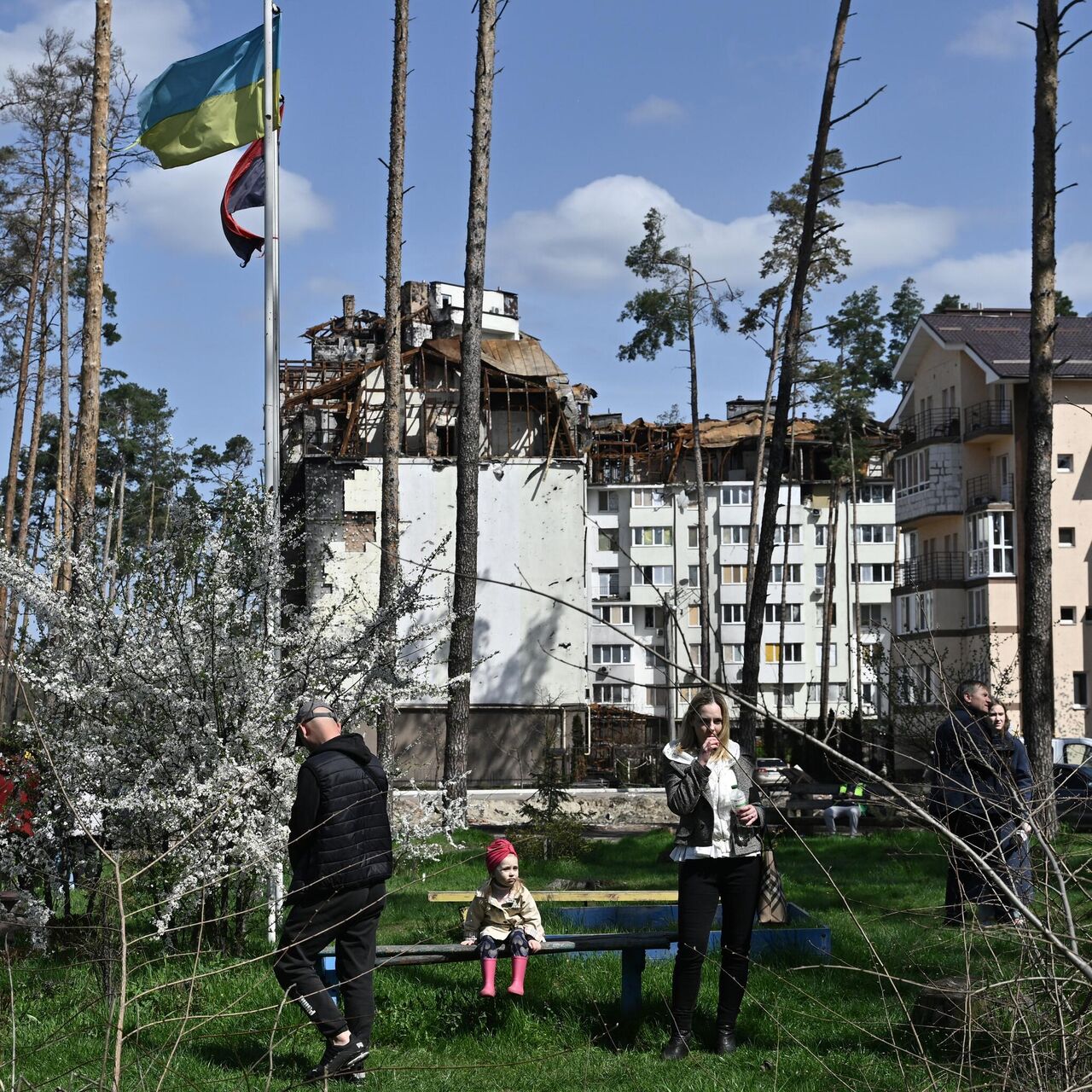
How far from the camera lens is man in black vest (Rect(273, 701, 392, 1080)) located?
671cm

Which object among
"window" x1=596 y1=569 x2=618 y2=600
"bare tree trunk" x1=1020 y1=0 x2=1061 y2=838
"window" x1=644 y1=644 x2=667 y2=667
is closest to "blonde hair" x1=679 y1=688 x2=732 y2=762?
"window" x1=644 y1=644 x2=667 y2=667

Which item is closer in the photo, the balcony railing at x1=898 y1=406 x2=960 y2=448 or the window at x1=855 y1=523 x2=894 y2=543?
the balcony railing at x1=898 y1=406 x2=960 y2=448

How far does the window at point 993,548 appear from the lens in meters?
49.0

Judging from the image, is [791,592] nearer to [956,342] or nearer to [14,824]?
[956,342]

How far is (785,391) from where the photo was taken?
21.1m

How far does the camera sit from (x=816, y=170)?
19.9 meters

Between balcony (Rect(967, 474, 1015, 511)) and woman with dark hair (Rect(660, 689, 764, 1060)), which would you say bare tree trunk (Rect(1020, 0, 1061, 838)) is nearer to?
woman with dark hair (Rect(660, 689, 764, 1060))

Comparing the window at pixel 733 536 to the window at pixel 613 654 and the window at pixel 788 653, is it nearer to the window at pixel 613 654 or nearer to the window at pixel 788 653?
the window at pixel 788 653

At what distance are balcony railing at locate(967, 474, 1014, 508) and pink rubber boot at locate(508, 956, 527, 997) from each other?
4424 centimetres

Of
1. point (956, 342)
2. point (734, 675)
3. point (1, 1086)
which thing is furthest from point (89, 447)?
point (734, 675)

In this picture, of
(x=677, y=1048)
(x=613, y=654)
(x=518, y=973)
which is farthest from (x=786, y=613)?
(x=677, y=1048)

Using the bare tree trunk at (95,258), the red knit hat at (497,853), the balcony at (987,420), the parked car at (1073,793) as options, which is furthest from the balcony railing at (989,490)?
the red knit hat at (497,853)

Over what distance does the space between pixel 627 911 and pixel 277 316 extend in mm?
7433

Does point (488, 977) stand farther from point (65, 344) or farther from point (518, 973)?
point (65, 344)
